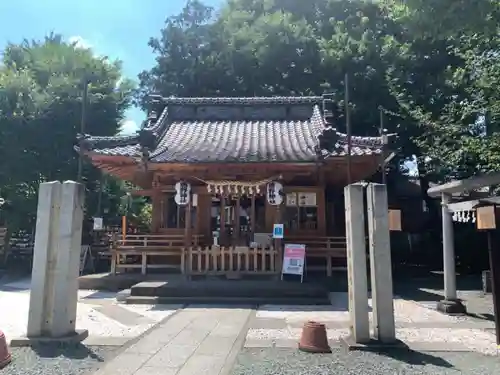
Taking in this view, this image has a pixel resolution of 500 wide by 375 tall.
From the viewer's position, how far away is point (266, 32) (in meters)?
23.2

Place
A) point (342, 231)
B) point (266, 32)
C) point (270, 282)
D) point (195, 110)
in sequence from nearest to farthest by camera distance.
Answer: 1. point (270, 282)
2. point (342, 231)
3. point (195, 110)
4. point (266, 32)

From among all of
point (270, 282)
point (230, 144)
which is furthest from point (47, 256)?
point (230, 144)

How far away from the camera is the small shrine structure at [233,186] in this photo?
12.4 m

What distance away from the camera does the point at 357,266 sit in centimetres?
654

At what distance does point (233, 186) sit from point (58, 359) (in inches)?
311

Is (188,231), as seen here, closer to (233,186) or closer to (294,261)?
(233,186)

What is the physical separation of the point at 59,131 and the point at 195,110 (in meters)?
6.32

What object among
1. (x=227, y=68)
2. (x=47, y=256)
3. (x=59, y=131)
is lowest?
(x=47, y=256)

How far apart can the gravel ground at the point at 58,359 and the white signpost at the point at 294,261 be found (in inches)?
254

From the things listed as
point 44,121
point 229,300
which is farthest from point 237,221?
point 44,121

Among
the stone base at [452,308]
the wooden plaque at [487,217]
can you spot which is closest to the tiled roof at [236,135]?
the stone base at [452,308]

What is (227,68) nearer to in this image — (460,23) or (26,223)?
(26,223)

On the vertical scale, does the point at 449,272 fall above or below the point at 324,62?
below

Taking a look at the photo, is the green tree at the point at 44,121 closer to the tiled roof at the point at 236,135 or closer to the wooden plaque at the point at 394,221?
the tiled roof at the point at 236,135
